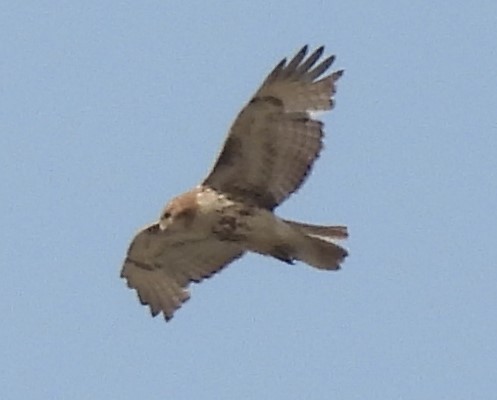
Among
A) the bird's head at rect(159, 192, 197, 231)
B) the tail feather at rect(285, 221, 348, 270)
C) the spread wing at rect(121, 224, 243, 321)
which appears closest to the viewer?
the tail feather at rect(285, 221, 348, 270)

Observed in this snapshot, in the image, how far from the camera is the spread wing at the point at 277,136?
16.0 metres

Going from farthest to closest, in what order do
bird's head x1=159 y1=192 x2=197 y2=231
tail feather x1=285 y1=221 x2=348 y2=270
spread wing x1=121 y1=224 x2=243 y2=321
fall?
spread wing x1=121 y1=224 x2=243 y2=321 < bird's head x1=159 y1=192 x2=197 y2=231 < tail feather x1=285 y1=221 x2=348 y2=270

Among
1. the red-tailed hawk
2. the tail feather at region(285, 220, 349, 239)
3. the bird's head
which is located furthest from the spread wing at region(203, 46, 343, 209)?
the tail feather at region(285, 220, 349, 239)

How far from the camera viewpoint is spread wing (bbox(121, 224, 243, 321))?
54.2 ft

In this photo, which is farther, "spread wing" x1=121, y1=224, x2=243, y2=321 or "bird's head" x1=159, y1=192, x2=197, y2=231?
"spread wing" x1=121, y1=224, x2=243, y2=321

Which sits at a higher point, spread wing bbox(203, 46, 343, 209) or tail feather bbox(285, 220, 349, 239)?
spread wing bbox(203, 46, 343, 209)

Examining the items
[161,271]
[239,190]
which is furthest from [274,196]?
[161,271]

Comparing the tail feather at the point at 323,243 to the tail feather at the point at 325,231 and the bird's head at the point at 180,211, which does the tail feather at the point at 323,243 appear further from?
the bird's head at the point at 180,211

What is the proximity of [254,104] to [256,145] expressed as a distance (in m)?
0.37

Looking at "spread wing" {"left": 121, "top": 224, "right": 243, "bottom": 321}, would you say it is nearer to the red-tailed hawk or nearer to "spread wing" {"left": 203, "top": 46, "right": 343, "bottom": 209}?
the red-tailed hawk

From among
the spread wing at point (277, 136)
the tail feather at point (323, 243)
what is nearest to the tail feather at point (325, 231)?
the tail feather at point (323, 243)

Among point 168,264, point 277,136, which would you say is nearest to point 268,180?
point 277,136

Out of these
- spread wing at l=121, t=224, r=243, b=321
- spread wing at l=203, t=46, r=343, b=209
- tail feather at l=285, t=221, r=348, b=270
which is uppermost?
spread wing at l=203, t=46, r=343, b=209

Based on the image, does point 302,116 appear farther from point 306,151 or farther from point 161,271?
point 161,271
